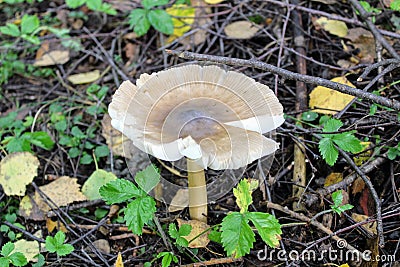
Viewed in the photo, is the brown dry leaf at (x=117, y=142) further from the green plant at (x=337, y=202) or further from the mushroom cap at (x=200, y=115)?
the green plant at (x=337, y=202)

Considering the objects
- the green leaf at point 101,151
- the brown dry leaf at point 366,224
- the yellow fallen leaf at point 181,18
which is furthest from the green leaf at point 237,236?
the yellow fallen leaf at point 181,18

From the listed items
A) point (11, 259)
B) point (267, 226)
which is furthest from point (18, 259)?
point (267, 226)

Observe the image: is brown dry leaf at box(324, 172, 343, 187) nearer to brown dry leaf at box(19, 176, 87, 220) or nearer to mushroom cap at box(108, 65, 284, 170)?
mushroom cap at box(108, 65, 284, 170)

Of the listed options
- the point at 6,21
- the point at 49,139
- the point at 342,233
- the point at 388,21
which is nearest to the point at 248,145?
the point at 342,233

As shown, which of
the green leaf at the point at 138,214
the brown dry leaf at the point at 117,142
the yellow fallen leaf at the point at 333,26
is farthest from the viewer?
the yellow fallen leaf at the point at 333,26

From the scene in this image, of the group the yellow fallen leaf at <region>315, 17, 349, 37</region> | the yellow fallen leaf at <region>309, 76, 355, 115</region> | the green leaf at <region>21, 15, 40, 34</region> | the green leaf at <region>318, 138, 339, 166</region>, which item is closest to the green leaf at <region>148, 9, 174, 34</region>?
the green leaf at <region>21, 15, 40, 34</region>

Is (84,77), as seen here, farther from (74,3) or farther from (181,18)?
(181,18)

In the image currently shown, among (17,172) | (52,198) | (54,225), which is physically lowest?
(54,225)
